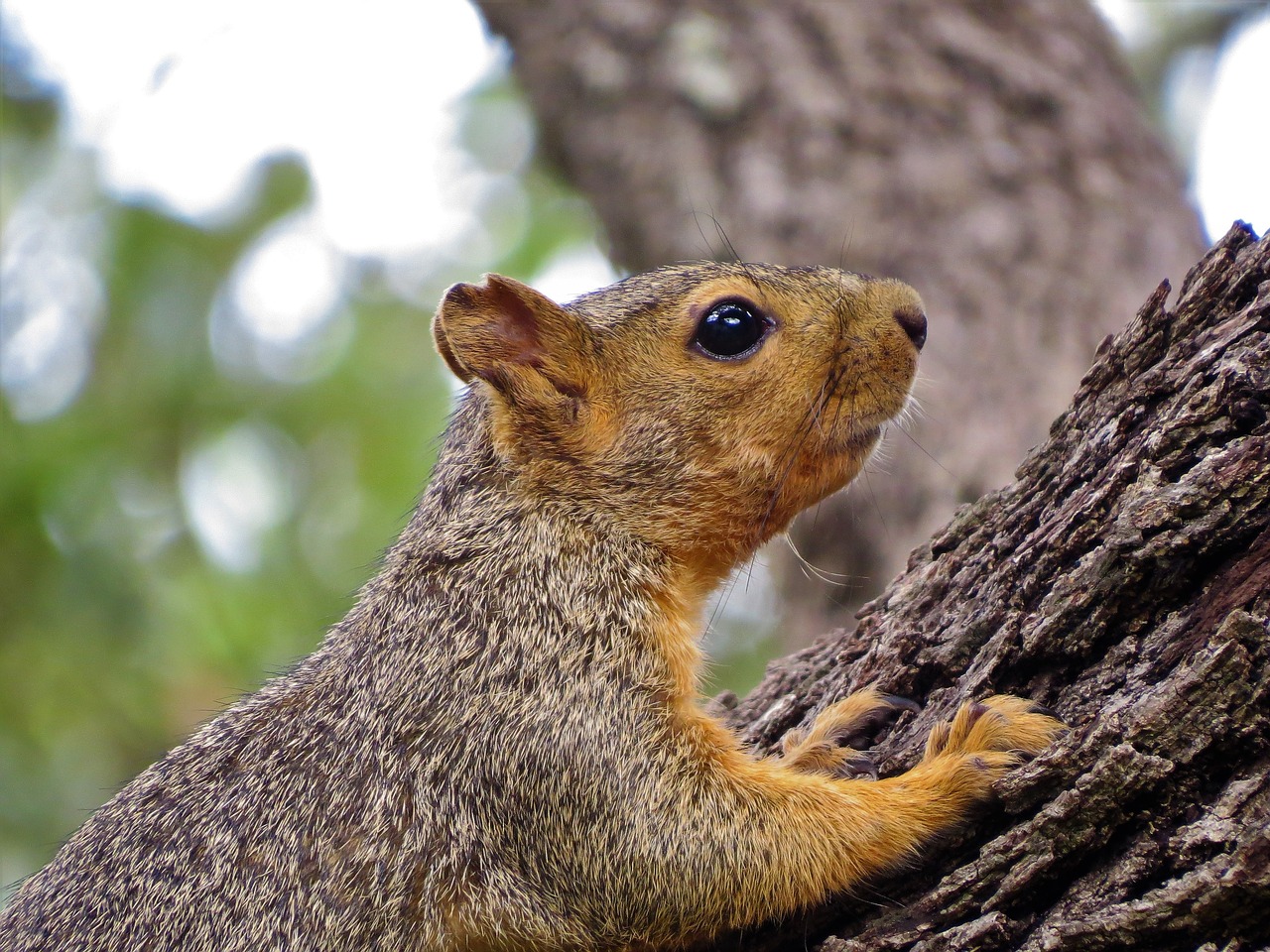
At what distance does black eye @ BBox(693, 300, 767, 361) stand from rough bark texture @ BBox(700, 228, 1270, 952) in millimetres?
1155

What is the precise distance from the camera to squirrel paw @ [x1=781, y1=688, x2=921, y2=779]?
391 cm

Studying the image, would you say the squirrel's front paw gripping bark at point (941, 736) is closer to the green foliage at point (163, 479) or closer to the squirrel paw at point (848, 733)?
the squirrel paw at point (848, 733)

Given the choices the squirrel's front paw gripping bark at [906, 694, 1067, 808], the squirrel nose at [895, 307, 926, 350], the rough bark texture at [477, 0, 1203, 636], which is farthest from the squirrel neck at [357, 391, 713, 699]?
the rough bark texture at [477, 0, 1203, 636]

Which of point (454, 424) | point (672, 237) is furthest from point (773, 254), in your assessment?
point (454, 424)

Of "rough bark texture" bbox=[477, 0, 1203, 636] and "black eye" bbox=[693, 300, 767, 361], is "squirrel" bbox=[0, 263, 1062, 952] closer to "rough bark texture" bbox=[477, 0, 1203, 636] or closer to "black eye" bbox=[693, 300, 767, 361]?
"black eye" bbox=[693, 300, 767, 361]

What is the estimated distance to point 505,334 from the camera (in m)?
4.55

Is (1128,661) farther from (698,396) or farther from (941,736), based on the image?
(698,396)

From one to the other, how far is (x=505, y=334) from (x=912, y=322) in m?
1.51

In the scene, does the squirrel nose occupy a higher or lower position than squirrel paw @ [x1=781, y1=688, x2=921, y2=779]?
higher

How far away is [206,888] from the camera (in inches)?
147

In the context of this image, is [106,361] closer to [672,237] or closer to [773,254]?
[672,237]

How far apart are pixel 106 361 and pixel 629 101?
4.03 meters

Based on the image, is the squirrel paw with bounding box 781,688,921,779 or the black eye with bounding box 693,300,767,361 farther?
the black eye with bounding box 693,300,767,361

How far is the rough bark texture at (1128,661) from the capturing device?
2777 mm
